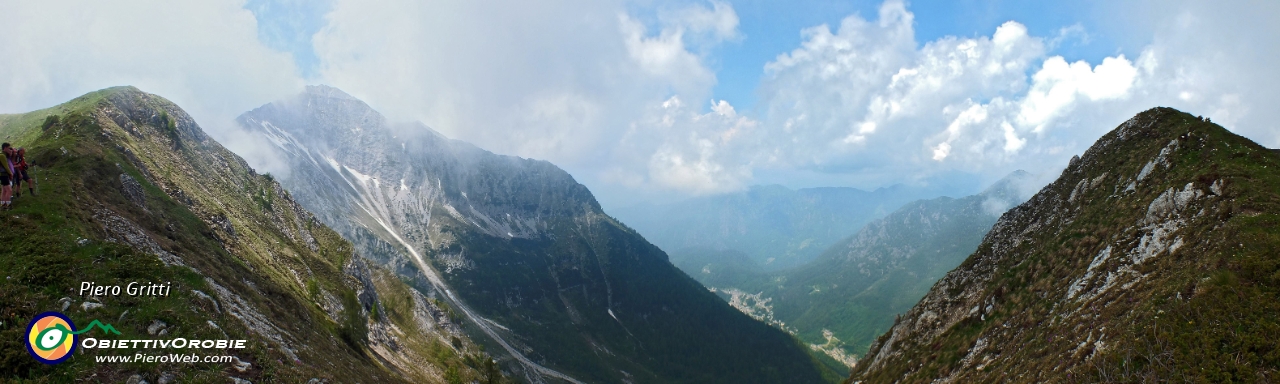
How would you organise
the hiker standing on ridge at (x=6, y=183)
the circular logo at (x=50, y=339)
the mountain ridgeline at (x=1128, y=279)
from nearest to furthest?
the circular logo at (x=50, y=339), the mountain ridgeline at (x=1128, y=279), the hiker standing on ridge at (x=6, y=183)

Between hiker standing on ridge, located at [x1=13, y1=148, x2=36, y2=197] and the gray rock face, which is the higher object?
the gray rock face

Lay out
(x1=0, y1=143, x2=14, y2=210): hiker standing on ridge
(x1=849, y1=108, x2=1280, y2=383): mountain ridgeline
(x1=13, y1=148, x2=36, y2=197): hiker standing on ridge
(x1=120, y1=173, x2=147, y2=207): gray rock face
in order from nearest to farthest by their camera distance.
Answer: (x1=849, y1=108, x2=1280, y2=383): mountain ridgeline
(x1=0, y1=143, x2=14, y2=210): hiker standing on ridge
(x1=13, y1=148, x2=36, y2=197): hiker standing on ridge
(x1=120, y1=173, x2=147, y2=207): gray rock face

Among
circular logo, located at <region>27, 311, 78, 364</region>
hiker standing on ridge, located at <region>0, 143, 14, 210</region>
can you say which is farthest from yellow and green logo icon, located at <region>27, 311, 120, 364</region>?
hiker standing on ridge, located at <region>0, 143, 14, 210</region>

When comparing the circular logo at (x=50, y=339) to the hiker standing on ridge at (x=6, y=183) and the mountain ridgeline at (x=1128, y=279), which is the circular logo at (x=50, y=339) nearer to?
the hiker standing on ridge at (x=6, y=183)

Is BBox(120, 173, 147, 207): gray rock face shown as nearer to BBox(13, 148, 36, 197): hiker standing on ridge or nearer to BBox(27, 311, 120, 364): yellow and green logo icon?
BBox(13, 148, 36, 197): hiker standing on ridge

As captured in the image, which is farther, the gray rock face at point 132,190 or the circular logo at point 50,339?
the gray rock face at point 132,190

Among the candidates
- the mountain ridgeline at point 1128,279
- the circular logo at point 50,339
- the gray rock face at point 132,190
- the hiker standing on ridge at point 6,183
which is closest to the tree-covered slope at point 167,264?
the gray rock face at point 132,190

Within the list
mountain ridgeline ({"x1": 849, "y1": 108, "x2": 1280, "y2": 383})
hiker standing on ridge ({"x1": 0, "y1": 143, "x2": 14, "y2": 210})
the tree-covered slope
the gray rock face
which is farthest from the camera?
the gray rock face
